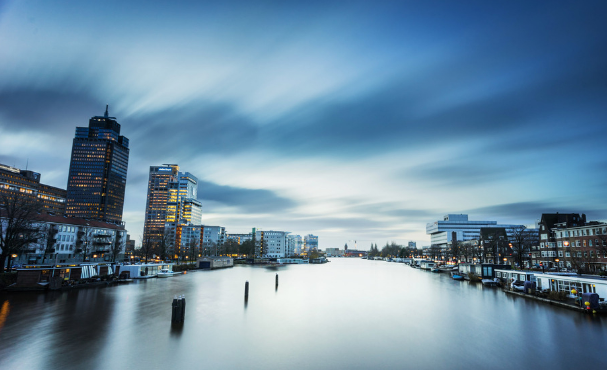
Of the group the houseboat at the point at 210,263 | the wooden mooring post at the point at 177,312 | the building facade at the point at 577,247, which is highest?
the building facade at the point at 577,247

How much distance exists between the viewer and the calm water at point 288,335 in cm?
1773

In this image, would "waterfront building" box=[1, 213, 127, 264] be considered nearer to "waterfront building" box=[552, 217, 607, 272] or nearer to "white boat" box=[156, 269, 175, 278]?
"white boat" box=[156, 269, 175, 278]

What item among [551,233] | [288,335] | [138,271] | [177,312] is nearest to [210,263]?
[138,271]

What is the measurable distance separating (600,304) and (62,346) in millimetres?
42740

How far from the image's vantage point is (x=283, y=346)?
2091cm

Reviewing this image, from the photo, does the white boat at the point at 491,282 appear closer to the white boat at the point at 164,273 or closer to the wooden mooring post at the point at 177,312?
the wooden mooring post at the point at 177,312

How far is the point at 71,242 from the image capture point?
244 ft

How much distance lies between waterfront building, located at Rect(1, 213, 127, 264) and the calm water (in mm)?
34509

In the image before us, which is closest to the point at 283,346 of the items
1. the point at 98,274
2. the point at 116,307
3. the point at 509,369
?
the point at 509,369

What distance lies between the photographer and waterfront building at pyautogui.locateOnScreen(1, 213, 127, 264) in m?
64.3

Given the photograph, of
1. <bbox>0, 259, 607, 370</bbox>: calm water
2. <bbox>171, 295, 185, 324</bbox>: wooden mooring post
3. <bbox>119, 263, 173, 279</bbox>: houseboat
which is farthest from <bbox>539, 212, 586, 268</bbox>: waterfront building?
<bbox>119, 263, 173, 279</bbox>: houseboat

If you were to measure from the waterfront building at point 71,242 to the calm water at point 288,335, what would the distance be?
3451 centimetres

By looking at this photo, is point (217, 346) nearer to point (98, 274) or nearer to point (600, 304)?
point (600, 304)

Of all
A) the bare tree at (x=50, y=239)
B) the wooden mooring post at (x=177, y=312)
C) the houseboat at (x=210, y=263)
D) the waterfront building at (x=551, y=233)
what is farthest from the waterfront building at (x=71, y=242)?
the waterfront building at (x=551, y=233)
